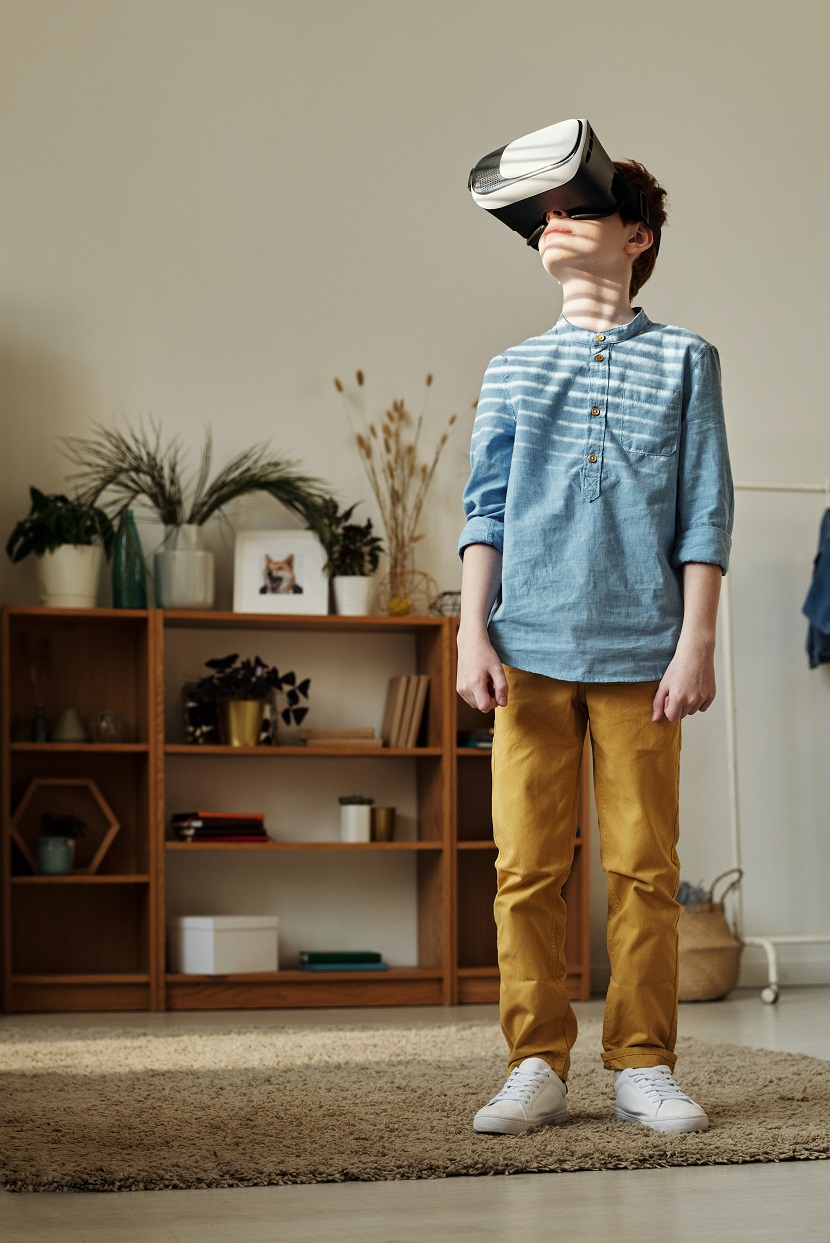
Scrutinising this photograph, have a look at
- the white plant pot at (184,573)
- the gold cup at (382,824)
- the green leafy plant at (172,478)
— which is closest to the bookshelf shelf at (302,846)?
the gold cup at (382,824)

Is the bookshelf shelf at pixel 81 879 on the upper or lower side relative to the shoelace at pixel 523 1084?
lower

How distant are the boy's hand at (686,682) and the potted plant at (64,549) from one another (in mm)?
2176

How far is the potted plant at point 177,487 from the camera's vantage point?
364 cm

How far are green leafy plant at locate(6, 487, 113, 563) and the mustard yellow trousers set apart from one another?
2.06 m

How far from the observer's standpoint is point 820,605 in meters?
4.10

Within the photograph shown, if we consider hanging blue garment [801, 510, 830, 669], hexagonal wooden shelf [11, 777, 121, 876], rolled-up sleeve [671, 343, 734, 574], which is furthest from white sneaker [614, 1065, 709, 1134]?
hanging blue garment [801, 510, 830, 669]

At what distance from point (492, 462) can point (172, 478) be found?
2.06 meters

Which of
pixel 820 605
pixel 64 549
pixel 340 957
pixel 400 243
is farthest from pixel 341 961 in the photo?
pixel 400 243

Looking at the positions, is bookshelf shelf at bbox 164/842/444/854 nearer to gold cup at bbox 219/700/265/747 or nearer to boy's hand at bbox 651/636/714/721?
gold cup at bbox 219/700/265/747

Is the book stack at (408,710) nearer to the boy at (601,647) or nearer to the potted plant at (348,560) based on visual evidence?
the potted plant at (348,560)

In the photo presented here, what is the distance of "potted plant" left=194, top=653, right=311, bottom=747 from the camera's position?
366cm

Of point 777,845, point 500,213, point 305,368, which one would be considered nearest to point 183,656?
point 305,368

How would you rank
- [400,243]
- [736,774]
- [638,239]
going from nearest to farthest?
1. [638,239]
2. [736,774]
3. [400,243]

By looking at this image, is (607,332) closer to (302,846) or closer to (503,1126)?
(503,1126)
